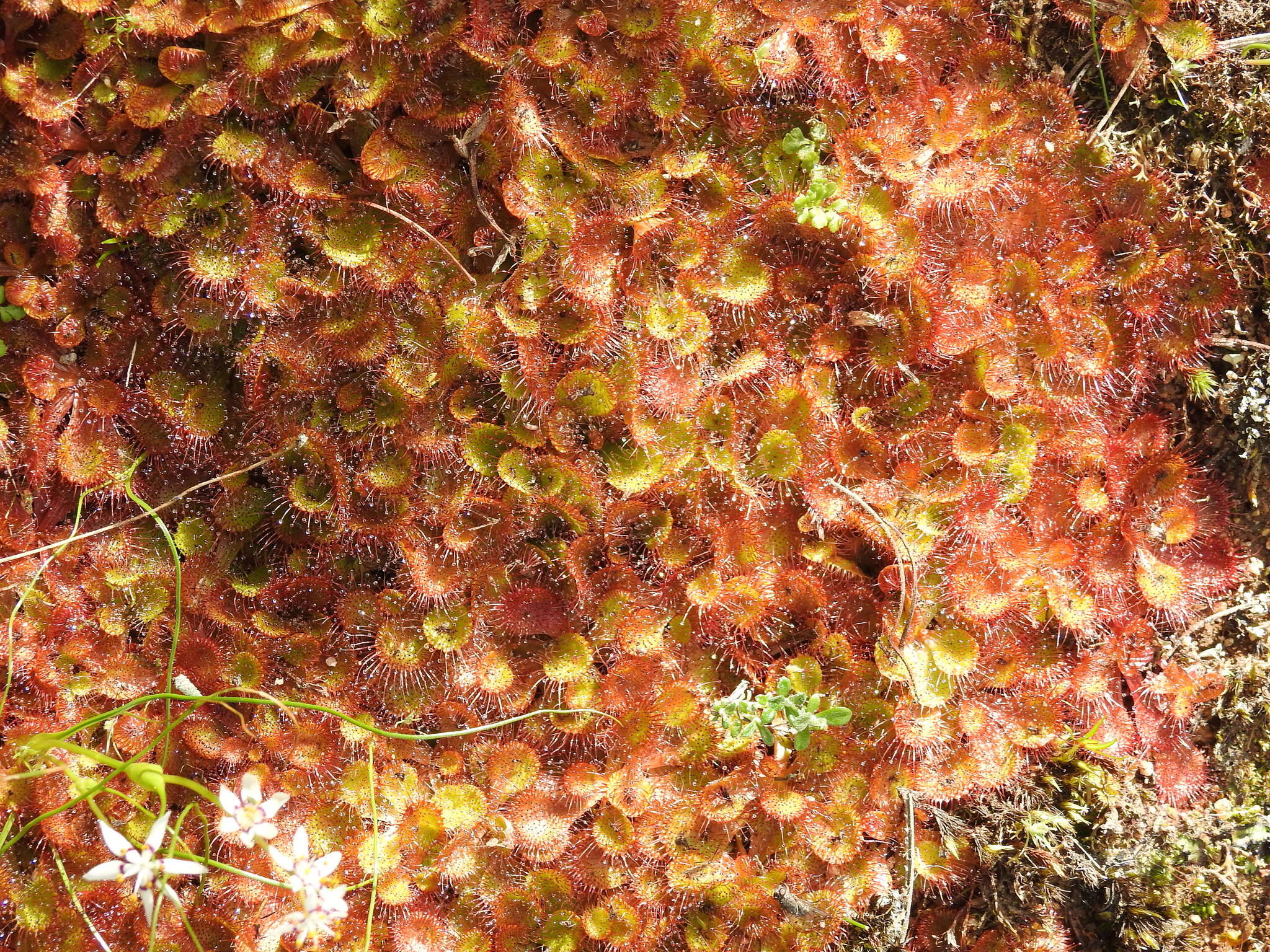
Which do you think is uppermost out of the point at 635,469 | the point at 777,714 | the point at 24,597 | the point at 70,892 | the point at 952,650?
the point at 635,469

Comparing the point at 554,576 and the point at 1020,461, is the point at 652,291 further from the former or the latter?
the point at 1020,461

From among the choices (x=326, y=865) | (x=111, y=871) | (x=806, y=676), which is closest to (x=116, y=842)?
(x=111, y=871)

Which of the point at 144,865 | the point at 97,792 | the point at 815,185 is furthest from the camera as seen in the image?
the point at 815,185

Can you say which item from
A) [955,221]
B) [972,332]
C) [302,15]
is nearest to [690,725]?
[972,332]

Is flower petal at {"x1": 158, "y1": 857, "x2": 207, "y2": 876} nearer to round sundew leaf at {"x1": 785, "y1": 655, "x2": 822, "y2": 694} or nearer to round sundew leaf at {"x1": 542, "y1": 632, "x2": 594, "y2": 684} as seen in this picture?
round sundew leaf at {"x1": 542, "y1": 632, "x2": 594, "y2": 684}

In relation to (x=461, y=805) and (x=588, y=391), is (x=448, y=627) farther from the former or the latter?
(x=588, y=391)

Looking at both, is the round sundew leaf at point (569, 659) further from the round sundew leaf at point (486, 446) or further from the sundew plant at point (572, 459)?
the round sundew leaf at point (486, 446)
